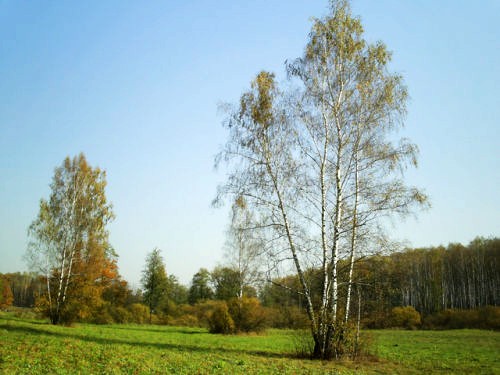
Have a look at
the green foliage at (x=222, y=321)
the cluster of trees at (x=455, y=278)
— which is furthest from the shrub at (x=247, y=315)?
the cluster of trees at (x=455, y=278)

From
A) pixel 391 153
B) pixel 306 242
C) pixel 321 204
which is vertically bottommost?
pixel 306 242

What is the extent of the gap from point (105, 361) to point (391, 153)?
11.3 meters

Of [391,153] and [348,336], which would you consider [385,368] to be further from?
[391,153]

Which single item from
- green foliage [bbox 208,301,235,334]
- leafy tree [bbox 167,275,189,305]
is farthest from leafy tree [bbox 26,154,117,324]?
leafy tree [bbox 167,275,189,305]

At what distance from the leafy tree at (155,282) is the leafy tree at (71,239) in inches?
731

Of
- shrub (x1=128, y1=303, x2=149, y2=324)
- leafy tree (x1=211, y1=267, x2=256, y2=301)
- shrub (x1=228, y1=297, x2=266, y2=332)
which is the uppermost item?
leafy tree (x1=211, y1=267, x2=256, y2=301)

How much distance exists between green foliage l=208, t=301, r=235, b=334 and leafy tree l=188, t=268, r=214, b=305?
29109 mm

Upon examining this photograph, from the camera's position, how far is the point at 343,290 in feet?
44.2

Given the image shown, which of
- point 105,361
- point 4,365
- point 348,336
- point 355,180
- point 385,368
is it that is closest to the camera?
point 4,365

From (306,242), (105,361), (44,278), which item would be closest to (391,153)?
(306,242)

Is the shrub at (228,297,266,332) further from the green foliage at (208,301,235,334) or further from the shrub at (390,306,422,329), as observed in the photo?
the shrub at (390,306,422,329)

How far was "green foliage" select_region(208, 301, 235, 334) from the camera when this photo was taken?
91.6ft

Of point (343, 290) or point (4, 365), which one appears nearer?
point (4, 365)

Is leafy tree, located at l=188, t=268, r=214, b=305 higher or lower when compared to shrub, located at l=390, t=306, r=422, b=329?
higher
